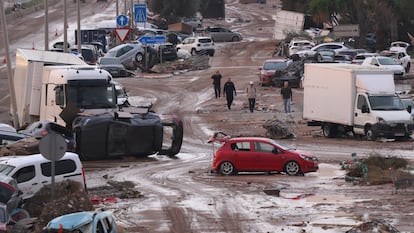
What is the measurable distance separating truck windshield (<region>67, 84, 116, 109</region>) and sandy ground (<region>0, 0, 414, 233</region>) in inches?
91.5

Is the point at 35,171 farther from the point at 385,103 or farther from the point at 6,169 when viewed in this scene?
the point at 385,103

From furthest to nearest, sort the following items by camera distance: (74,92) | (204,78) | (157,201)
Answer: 1. (204,78)
2. (74,92)
3. (157,201)

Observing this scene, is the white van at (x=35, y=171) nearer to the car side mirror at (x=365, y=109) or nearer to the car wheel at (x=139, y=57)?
the car side mirror at (x=365, y=109)

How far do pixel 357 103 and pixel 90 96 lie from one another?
9906 millimetres

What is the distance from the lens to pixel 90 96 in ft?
116

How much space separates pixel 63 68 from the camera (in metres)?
35.9

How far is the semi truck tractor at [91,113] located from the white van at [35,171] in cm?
822

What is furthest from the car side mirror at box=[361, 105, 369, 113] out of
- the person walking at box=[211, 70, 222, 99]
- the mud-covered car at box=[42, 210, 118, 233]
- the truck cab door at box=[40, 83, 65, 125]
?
the mud-covered car at box=[42, 210, 118, 233]

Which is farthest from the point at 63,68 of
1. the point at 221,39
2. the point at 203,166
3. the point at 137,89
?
the point at 221,39

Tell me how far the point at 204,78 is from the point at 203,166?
29.2 meters

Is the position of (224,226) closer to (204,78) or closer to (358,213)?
(358,213)

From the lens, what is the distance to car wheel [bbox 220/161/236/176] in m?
30.6

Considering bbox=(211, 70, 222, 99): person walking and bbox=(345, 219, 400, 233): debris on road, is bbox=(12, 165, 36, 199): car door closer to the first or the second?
bbox=(345, 219, 400, 233): debris on road

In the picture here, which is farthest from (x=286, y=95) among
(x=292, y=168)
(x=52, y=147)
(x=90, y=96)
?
(x=52, y=147)
